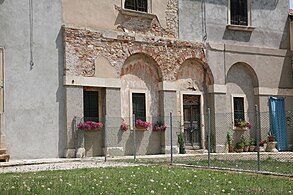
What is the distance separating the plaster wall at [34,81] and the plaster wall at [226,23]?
6682 mm

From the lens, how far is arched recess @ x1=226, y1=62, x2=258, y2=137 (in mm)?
Result: 24281

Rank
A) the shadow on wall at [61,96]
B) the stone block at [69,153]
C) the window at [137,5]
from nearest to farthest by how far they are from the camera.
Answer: the stone block at [69,153], the shadow on wall at [61,96], the window at [137,5]

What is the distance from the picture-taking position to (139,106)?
21.6 m

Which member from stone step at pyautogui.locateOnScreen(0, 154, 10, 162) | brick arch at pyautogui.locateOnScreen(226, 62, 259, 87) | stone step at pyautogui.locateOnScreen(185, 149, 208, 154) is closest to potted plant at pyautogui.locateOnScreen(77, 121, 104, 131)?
stone step at pyautogui.locateOnScreen(0, 154, 10, 162)

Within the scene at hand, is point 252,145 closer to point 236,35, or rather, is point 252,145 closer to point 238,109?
point 238,109

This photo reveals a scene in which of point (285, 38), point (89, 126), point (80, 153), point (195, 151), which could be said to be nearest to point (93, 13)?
point (89, 126)

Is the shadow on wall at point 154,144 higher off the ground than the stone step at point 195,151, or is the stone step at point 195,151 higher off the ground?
the shadow on wall at point 154,144

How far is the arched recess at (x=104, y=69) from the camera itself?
20156 mm

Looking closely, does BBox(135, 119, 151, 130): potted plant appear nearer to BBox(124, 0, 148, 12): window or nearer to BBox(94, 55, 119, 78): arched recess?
BBox(94, 55, 119, 78): arched recess

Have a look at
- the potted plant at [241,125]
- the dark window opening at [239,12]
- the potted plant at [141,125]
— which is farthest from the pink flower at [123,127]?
the dark window opening at [239,12]

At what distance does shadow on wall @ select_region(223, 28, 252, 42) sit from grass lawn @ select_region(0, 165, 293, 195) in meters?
13.4

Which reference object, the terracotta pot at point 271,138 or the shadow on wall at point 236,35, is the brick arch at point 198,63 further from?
the terracotta pot at point 271,138

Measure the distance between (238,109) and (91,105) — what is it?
27.1 ft

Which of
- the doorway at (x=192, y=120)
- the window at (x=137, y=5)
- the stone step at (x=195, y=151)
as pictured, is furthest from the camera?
the doorway at (x=192, y=120)
